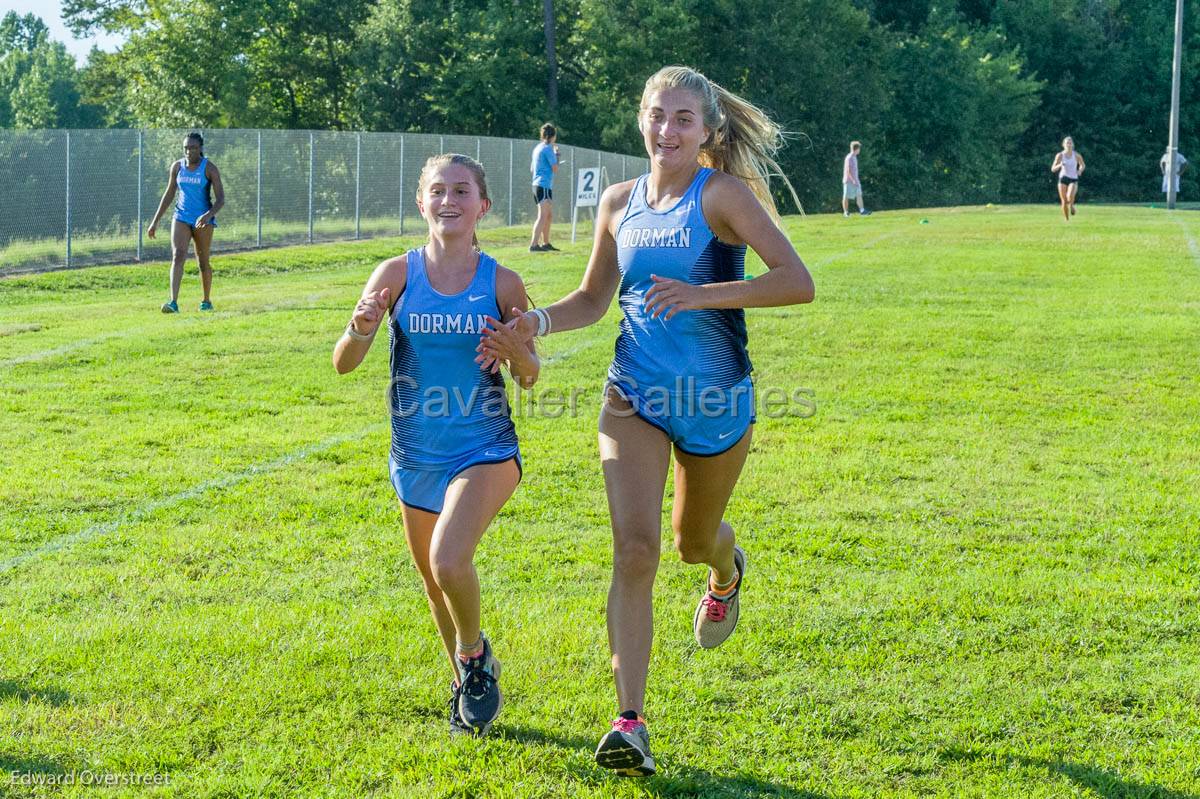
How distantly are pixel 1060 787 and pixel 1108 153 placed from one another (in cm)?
6477

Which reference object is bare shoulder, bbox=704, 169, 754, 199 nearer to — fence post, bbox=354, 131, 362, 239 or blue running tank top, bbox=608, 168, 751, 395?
blue running tank top, bbox=608, 168, 751, 395

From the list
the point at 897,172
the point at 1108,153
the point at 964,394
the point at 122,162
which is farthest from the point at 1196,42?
the point at 964,394

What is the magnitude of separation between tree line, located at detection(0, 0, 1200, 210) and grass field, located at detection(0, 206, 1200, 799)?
41.7 meters

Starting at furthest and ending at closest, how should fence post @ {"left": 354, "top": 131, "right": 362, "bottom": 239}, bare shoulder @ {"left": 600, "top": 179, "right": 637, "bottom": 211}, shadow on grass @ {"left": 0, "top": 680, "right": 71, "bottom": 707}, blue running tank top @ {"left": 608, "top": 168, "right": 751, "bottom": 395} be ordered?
fence post @ {"left": 354, "top": 131, "right": 362, "bottom": 239} < bare shoulder @ {"left": 600, "top": 179, "right": 637, "bottom": 211} < shadow on grass @ {"left": 0, "top": 680, "right": 71, "bottom": 707} < blue running tank top @ {"left": 608, "top": 168, "right": 751, "bottom": 395}

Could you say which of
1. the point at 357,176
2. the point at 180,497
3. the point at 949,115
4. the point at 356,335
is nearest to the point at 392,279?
the point at 356,335

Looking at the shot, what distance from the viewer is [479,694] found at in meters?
4.36

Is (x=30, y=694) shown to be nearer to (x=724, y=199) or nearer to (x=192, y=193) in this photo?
(x=724, y=199)

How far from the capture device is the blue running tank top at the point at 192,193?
15.6 m

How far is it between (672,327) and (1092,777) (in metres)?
1.90

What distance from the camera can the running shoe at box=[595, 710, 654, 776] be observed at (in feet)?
13.1

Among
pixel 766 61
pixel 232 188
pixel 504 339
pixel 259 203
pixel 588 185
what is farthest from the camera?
pixel 766 61

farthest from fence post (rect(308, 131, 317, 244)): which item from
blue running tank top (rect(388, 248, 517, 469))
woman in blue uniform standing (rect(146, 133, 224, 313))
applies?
→ blue running tank top (rect(388, 248, 517, 469))

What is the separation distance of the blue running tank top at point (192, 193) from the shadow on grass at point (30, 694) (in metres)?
11.7

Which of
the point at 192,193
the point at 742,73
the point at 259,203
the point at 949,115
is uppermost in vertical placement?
the point at 742,73
